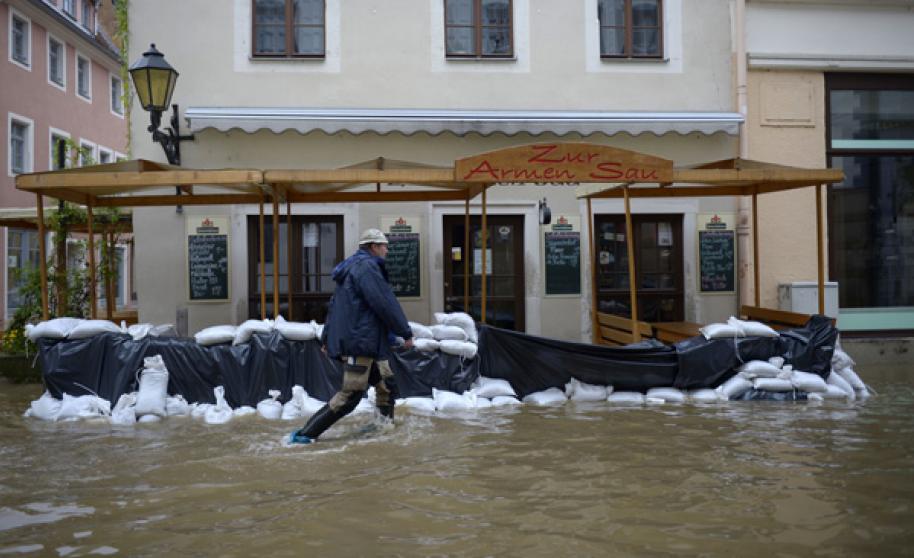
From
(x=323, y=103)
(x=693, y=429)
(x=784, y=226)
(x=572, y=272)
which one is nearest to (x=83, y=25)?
(x=323, y=103)

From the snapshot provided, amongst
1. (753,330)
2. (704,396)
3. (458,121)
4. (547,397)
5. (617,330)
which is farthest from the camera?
(458,121)

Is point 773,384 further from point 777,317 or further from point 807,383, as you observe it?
point 777,317

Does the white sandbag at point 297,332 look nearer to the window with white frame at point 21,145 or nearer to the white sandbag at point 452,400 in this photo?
the white sandbag at point 452,400

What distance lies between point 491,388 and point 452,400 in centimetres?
40

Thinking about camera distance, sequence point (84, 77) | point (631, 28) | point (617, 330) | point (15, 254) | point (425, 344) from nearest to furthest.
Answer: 1. point (425, 344)
2. point (617, 330)
3. point (631, 28)
4. point (15, 254)
5. point (84, 77)

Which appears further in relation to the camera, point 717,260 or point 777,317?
point 717,260

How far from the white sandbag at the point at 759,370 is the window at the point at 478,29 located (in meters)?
5.41

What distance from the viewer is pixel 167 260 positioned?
10.3 meters

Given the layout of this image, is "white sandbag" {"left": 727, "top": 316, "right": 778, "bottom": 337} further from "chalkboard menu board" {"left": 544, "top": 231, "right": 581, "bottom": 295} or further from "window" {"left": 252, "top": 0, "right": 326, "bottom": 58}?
"window" {"left": 252, "top": 0, "right": 326, "bottom": 58}

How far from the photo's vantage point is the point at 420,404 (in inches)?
280

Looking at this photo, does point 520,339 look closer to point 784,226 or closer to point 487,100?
point 487,100

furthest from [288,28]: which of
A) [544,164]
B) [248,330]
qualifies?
[248,330]

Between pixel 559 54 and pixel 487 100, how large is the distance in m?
1.16

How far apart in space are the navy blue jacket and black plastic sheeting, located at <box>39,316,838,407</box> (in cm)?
94
